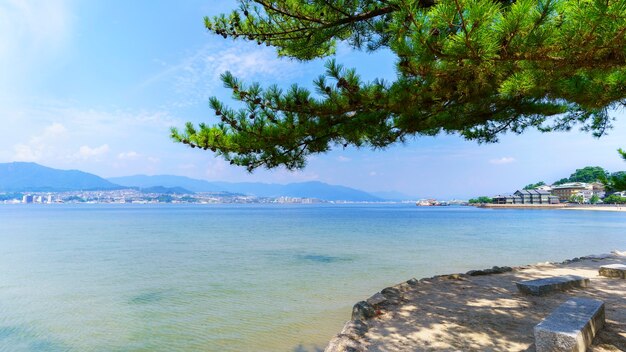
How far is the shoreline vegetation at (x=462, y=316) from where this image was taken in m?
3.47

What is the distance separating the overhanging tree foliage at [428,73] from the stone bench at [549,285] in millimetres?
2531

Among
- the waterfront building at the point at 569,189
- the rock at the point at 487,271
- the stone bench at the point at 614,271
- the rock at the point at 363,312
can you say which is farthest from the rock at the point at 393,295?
the waterfront building at the point at 569,189

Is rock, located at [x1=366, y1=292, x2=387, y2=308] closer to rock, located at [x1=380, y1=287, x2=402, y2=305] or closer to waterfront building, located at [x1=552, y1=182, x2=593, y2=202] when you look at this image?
rock, located at [x1=380, y1=287, x2=402, y2=305]

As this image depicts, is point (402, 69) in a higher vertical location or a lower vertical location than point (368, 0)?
lower

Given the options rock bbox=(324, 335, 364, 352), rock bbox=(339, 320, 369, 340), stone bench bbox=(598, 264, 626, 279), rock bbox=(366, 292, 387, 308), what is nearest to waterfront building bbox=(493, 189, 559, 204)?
stone bench bbox=(598, 264, 626, 279)

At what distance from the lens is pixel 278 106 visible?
12.4 feet

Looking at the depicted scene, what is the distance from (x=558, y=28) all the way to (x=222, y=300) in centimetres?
788

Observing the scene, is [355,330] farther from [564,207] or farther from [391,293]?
[564,207]

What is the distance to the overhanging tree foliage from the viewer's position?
2.16 metres

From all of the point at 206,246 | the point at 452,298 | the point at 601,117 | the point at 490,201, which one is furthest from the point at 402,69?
the point at 490,201

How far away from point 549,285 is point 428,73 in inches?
173

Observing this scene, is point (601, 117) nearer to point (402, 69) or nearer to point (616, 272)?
point (616, 272)

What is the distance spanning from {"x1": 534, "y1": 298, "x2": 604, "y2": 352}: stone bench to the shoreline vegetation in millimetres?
228

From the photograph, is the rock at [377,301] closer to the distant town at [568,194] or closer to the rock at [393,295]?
the rock at [393,295]
